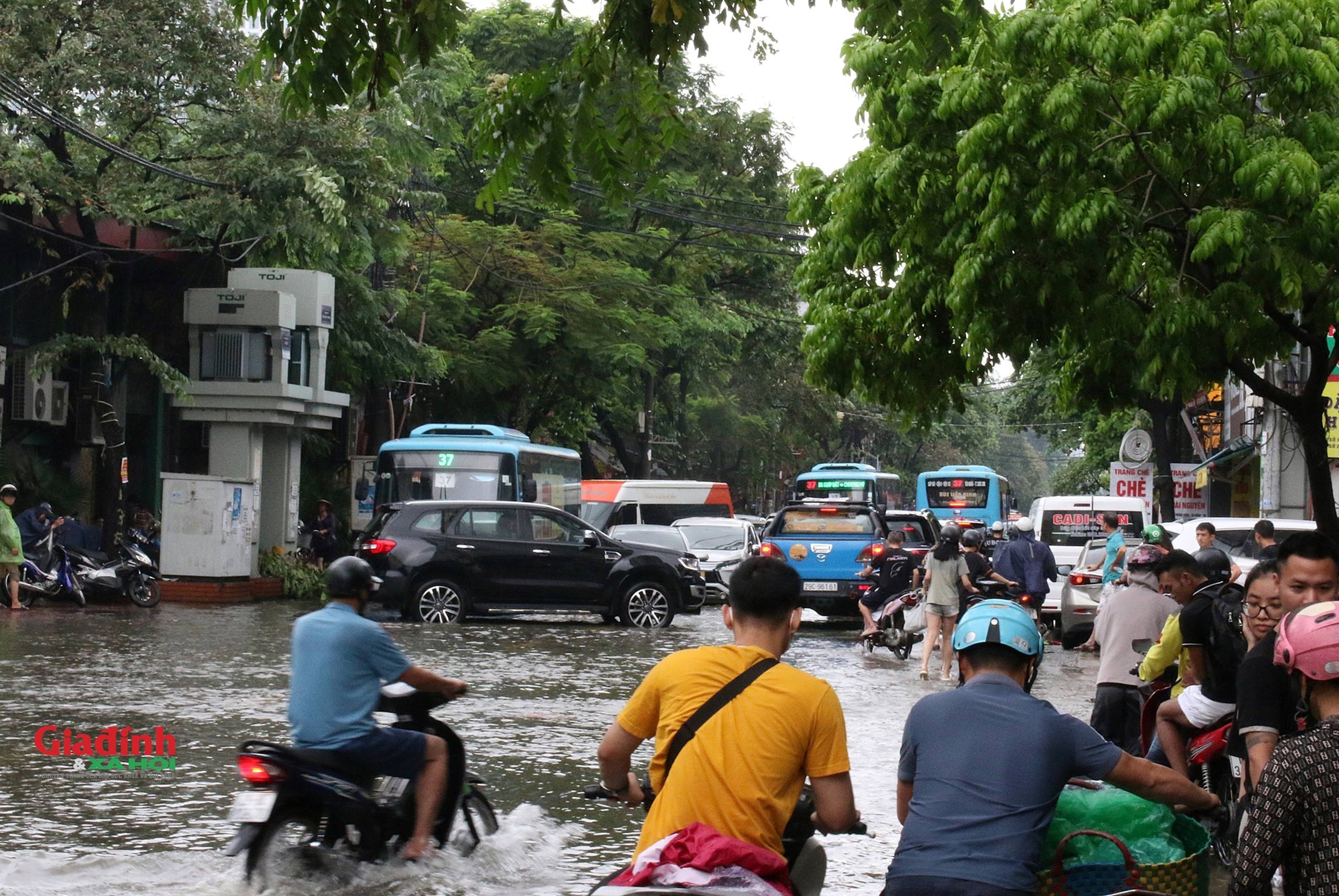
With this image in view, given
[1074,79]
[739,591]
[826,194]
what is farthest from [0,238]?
[739,591]

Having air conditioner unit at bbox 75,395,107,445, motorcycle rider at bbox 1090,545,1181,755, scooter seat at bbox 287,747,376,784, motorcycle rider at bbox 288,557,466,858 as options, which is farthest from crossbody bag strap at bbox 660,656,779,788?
air conditioner unit at bbox 75,395,107,445

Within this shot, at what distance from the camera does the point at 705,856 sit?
3541 mm

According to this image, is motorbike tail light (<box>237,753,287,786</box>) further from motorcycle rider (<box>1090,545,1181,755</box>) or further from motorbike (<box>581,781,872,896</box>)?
motorcycle rider (<box>1090,545,1181,755</box>)

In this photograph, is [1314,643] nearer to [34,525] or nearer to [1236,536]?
[1236,536]

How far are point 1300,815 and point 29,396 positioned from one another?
24.8m

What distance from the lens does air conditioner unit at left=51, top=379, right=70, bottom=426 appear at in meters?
26.1

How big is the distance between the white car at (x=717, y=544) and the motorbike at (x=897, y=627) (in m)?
9.39

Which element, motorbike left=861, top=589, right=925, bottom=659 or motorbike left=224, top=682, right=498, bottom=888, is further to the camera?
motorbike left=861, top=589, right=925, bottom=659

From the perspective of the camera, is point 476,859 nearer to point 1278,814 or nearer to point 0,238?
point 1278,814

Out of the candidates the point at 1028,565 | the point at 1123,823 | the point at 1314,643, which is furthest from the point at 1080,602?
the point at 1314,643

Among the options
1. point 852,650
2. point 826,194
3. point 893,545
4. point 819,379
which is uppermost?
point 826,194

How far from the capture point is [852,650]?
63.2 ft

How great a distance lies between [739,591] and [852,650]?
15.4 m

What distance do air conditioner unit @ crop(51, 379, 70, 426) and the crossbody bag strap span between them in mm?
24201
